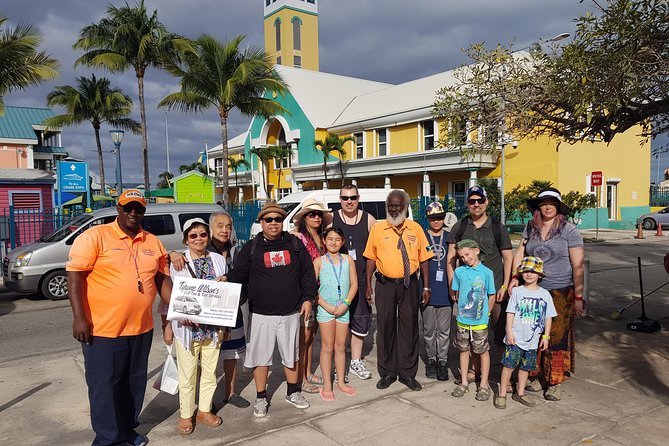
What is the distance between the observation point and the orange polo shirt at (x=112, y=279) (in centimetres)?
339

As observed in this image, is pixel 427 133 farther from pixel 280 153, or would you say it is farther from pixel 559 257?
pixel 559 257

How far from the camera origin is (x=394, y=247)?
486cm

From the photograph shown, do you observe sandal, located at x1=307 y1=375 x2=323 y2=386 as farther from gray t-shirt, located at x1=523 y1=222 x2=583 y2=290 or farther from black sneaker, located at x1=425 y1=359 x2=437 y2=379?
gray t-shirt, located at x1=523 y1=222 x2=583 y2=290

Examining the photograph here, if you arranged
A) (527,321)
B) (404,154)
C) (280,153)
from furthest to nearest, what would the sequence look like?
(280,153) → (404,154) → (527,321)

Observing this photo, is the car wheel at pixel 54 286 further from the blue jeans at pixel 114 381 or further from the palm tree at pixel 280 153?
the palm tree at pixel 280 153

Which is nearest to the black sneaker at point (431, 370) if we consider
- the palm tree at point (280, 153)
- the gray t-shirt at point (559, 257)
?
the gray t-shirt at point (559, 257)

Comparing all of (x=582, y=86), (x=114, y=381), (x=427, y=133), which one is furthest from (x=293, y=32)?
(x=114, y=381)

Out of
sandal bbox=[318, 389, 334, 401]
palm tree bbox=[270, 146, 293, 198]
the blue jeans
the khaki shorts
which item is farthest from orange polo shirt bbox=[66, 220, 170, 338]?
palm tree bbox=[270, 146, 293, 198]

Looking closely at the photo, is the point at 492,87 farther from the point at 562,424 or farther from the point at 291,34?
the point at 291,34

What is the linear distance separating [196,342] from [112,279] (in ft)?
2.87

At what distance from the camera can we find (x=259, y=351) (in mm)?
4238

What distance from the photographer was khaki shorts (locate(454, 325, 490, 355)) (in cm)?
464

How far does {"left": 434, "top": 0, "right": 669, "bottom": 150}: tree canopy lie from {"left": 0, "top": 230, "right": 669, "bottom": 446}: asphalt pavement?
2.56 m

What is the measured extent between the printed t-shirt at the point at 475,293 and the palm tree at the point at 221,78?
1775 cm
